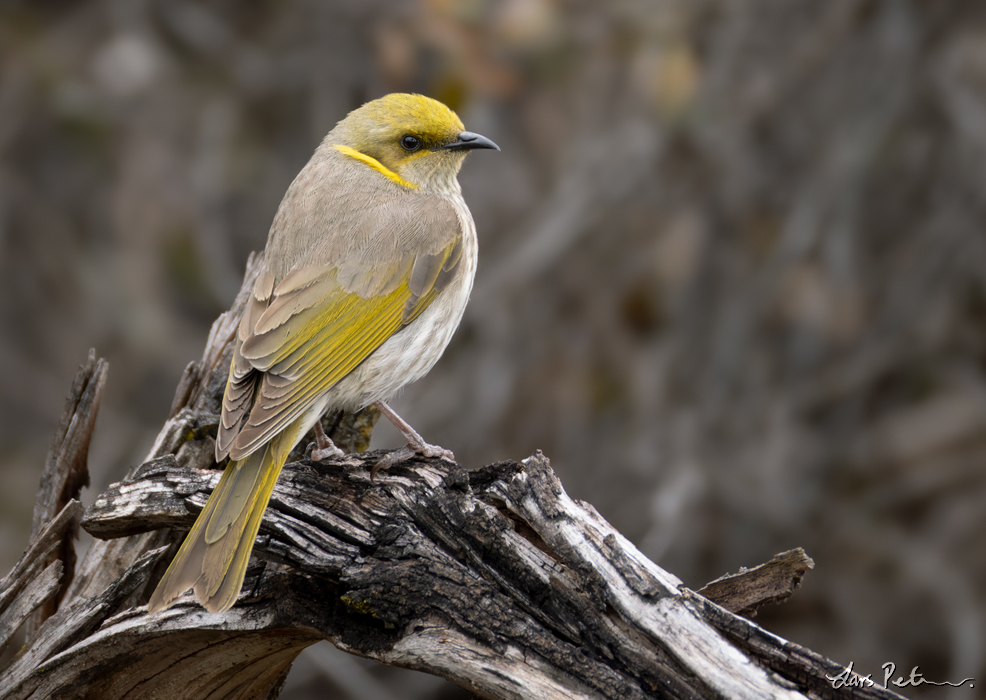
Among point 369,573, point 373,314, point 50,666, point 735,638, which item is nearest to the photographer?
point 735,638

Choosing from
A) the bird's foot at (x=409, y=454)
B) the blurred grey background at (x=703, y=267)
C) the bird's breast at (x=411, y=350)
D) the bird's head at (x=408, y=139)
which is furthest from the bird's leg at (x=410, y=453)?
the blurred grey background at (x=703, y=267)

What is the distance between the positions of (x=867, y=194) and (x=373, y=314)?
4.82 m

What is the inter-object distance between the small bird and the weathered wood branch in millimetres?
170

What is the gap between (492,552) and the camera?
9.82 feet

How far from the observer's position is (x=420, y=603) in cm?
294

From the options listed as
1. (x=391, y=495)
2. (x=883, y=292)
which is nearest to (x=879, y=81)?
(x=883, y=292)

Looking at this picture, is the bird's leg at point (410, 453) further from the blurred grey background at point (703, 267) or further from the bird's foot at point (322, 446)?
the blurred grey background at point (703, 267)

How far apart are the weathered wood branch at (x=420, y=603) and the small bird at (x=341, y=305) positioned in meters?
0.17

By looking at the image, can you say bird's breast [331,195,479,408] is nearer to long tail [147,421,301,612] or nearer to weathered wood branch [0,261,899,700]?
weathered wood branch [0,261,899,700]

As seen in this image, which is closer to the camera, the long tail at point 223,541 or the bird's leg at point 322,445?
the long tail at point 223,541

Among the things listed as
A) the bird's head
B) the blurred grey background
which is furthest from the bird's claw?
the blurred grey background

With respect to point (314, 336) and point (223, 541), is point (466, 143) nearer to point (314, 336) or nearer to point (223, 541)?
point (314, 336)

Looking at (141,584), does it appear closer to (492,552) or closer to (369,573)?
(369,573)

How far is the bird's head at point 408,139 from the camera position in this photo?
4.27 m
